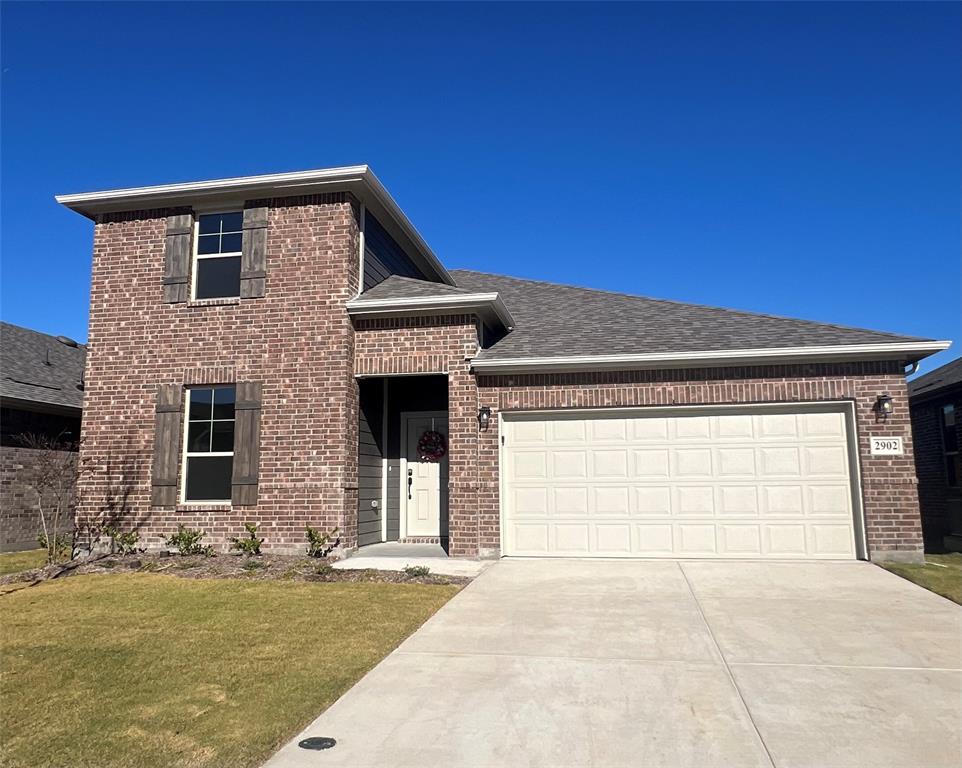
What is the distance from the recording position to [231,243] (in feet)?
37.7

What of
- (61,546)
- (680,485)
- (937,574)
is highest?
(680,485)

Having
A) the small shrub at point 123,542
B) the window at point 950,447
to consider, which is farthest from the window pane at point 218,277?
the window at point 950,447

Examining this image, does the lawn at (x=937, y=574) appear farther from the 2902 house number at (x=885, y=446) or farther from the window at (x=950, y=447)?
the window at (x=950, y=447)

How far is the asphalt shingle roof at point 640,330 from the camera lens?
408 inches

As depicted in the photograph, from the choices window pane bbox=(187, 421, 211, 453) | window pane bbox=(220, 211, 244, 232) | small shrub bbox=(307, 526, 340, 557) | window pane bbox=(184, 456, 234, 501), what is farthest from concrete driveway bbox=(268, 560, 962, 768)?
window pane bbox=(220, 211, 244, 232)

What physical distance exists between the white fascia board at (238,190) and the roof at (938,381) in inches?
458

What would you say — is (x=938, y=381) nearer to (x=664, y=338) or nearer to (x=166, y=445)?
(x=664, y=338)

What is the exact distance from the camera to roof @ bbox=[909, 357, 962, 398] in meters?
14.4

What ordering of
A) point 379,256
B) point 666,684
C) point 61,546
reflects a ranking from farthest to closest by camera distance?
1. point 379,256
2. point 61,546
3. point 666,684

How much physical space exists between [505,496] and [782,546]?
4008 mm

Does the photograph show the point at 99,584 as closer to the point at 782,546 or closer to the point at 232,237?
the point at 232,237

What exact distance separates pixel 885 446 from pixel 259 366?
924 cm

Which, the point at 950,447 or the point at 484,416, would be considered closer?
the point at 484,416

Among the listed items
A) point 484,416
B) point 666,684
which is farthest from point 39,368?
point 666,684
